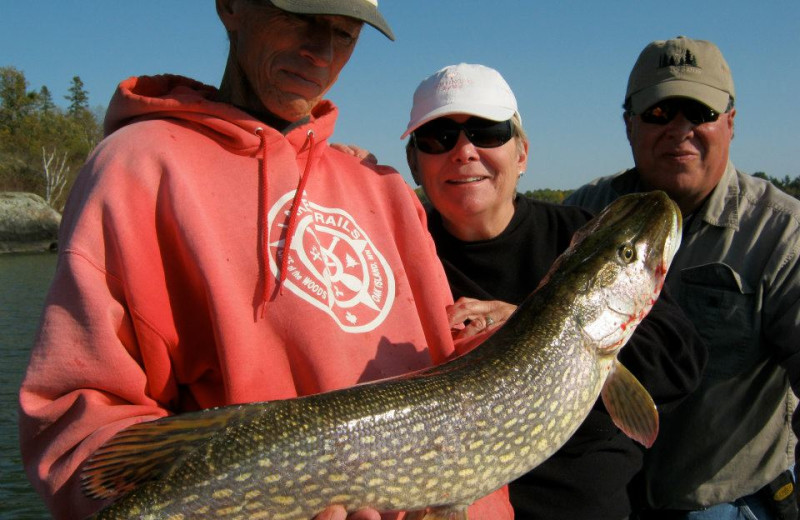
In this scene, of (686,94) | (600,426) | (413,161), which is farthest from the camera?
(686,94)

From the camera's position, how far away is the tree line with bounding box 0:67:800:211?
50.2 metres

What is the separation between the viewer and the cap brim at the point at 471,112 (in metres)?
3.17

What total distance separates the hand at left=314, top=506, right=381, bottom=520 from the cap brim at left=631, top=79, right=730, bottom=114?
354 cm

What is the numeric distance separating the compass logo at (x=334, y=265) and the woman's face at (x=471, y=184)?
0.89 metres

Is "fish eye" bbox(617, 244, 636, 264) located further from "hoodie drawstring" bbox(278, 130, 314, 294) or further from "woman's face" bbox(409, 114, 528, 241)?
"hoodie drawstring" bbox(278, 130, 314, 294)

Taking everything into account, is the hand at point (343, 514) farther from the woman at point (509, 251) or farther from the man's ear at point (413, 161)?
the man's ear at point (413, 161)

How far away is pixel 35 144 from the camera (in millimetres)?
51469

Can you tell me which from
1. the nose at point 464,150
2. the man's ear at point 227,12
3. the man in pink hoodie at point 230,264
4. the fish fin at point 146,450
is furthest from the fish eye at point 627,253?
the man's ear at point 227,12

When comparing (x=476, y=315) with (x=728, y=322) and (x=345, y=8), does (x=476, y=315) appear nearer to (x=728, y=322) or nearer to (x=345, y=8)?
(x=345, y=8)

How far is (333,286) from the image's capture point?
7.79ft

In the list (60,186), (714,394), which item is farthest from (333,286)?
(60,186)

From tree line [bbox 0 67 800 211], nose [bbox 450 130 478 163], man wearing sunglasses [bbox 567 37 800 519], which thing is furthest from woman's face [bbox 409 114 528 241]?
tree line [bbox 0 67 800 211]

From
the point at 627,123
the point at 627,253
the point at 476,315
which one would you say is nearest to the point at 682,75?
the point at 627,123

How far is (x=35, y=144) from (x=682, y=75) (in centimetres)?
5743
